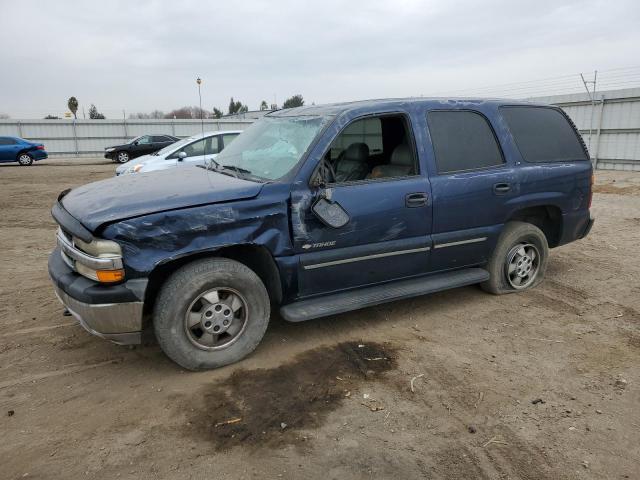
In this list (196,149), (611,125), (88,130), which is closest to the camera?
(196,149)

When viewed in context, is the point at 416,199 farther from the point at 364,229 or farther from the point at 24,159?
the point at 24,159

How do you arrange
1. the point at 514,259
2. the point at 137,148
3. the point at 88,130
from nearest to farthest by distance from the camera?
the point at 514,259 → the point at 137,148 → the point at 88,130

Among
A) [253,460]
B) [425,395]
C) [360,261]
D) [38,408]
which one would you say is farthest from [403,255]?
[38,408]

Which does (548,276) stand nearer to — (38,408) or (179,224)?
(179,224)

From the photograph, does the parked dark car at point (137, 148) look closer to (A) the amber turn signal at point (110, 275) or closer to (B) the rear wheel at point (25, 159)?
(B) the rear wheel at point (25, 159)

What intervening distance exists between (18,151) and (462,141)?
22645mm

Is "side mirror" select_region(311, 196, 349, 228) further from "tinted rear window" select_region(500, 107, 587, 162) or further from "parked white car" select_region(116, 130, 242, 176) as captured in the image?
"parked white car" select_region(116, 130, 242, 176)

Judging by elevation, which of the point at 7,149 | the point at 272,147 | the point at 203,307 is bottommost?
the point at 203,307

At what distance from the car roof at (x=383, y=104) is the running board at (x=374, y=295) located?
1.52 m

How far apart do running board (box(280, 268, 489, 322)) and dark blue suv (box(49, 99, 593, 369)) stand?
0.5 inches

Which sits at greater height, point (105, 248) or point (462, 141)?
point (462, 141)

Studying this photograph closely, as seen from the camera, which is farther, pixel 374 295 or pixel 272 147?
pixel 272 147

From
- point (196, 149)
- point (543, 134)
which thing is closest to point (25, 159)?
point (196, 149)

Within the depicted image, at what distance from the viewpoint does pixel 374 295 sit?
13.3 feet
